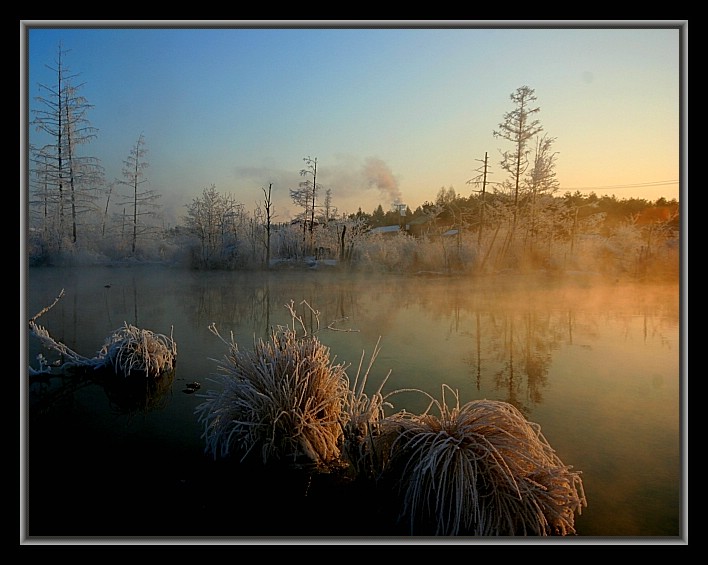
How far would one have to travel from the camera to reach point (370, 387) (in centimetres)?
383

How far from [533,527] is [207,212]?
346 inches

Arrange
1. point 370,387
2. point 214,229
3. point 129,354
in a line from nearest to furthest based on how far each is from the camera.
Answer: point 370,387, point 129,354, point 214,229

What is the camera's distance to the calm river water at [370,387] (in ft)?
7.29

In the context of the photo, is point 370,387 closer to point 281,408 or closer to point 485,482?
point 281,408

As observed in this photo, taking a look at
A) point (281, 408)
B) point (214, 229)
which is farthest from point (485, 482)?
point (214, 229)

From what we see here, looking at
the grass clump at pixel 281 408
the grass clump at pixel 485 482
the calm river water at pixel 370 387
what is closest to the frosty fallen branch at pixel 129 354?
the calm river water at pixel 370 387

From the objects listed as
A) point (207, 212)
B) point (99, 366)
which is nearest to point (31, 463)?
point (99, 366)

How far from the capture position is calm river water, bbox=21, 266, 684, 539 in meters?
2.22

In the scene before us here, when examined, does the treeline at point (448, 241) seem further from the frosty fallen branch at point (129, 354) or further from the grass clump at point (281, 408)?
the grass clump at point (281, 408)

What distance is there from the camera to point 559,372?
4477mm

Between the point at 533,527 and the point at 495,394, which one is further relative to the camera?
the point at 495,394

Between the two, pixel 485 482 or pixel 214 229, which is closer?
pixel 485 482
